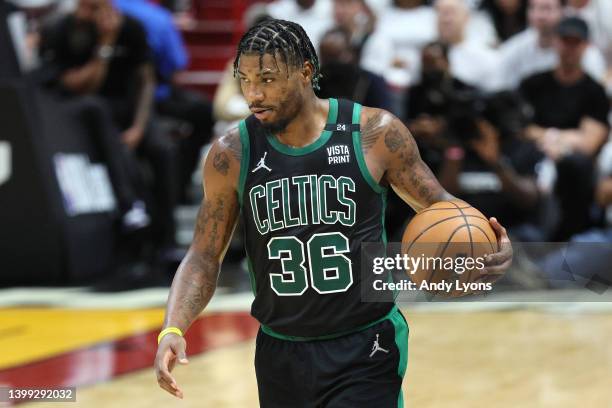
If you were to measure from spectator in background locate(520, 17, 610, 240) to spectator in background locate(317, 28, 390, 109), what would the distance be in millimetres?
1222

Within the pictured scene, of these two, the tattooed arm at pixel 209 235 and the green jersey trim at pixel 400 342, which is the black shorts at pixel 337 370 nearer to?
the green jersey trim at pixel 400 342

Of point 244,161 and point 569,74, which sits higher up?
point 244,161

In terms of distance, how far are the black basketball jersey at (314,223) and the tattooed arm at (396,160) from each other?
4cm

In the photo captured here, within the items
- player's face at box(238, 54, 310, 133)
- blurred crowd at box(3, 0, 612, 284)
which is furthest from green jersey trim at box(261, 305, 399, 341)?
blurred crowd at box(3, 0, 612, 284)

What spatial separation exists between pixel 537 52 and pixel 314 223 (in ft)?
21.6

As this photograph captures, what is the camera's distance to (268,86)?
138 inches

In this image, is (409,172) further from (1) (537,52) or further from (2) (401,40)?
(2) (401,40)

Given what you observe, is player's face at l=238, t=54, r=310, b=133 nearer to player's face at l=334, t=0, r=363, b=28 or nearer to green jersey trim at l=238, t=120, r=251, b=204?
green jersey trim at l=238, t=120, r=251, b=204

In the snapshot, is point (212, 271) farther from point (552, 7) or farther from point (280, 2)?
point (280, 2)

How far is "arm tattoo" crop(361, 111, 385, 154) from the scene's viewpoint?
3662 mm

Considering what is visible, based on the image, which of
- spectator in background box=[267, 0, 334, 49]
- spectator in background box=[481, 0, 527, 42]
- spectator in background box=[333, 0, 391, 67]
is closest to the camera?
spectator in background box=[333, 0, 391, 67]

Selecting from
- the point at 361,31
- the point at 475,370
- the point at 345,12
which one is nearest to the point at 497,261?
the point at 475,370

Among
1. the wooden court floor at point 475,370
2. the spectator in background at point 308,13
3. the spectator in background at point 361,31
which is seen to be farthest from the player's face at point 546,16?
the wooden court floor at point 475,370

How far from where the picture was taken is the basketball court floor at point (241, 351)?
5.83 metres
